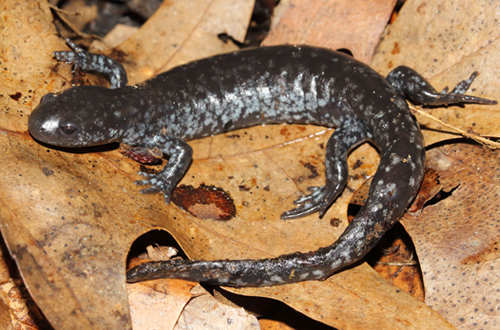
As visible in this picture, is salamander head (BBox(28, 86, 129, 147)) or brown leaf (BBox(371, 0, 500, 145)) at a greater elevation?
brown leaf (BBox(371, 0, 500, 145))

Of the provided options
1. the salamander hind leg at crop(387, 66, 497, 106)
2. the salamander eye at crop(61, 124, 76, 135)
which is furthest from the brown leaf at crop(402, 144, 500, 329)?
the salamander eye at crop(61, 124, 76, 135)

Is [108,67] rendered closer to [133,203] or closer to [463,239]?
[133,203]

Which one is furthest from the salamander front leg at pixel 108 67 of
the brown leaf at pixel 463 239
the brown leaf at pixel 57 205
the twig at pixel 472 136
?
the brown leaf at pixel 463 239

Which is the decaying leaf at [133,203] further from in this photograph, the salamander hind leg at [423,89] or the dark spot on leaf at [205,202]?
the salamander hind leg at [423,89]

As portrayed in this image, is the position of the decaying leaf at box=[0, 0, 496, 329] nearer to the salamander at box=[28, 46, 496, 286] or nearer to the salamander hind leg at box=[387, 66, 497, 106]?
the salamander at box=[28, 46, 496, 286]

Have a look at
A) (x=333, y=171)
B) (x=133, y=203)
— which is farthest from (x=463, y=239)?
(x=133, y=203)

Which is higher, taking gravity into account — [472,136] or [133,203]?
[472,136]
